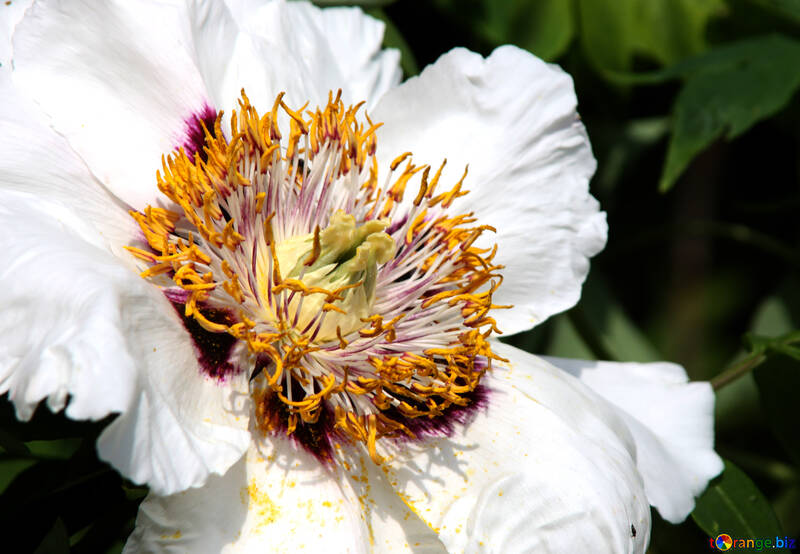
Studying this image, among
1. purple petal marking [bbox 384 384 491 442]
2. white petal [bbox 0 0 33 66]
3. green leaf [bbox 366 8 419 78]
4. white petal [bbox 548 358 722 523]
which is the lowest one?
white petal [bbox 548 358 722 523]

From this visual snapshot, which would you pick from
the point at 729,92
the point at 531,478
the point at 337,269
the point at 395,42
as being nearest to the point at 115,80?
the point at 337,269

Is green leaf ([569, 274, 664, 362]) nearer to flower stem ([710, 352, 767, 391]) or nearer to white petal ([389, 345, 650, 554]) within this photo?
flower stem ([710, 352, 767, 391])

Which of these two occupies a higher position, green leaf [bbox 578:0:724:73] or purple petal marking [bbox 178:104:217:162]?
purple petal marking [bbox 178:104:217:162]

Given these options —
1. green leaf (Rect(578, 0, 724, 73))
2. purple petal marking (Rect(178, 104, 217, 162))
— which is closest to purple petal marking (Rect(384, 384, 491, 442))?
purple petal marking (Rect(178, 104, 217, 162))

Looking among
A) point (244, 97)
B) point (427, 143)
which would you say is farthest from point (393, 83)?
point (244, 97)

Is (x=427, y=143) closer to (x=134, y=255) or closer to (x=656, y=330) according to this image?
(x=134, y=255)

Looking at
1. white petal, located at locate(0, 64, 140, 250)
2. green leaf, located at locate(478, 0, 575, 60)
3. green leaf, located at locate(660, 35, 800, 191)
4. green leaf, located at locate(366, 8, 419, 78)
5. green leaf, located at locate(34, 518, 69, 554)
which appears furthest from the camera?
green leaf, located at locate(478, 0, 575, 60)
